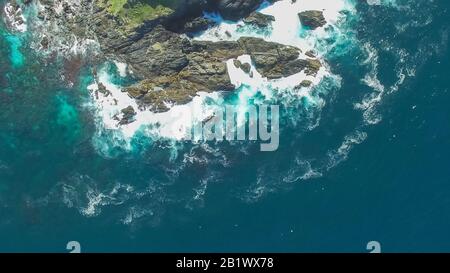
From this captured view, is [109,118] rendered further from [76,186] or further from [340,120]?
[340,120]

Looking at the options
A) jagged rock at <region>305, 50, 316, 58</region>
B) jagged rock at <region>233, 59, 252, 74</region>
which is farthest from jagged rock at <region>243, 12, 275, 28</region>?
jagged rock at <region>305, 50, 316, 58</region>

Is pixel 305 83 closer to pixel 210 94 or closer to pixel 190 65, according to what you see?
A: pixel 210 94

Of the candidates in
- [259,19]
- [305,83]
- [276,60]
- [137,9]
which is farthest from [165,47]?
[305,83]

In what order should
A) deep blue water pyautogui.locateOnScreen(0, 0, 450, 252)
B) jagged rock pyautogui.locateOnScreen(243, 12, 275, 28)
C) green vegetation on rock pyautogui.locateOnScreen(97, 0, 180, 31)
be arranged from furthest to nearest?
jagged rock pyautogui.locateOnScreen(243, 12, 275, 28), deep blue water pyautogui.locateOnScreen(0, 0, 450, 252), green vegetation on rock pyautogui.locateOnScreen(97, 0, 180, 31)

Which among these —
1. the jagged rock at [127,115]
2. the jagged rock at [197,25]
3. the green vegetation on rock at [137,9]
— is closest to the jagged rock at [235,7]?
the jagged rock at [197,25]

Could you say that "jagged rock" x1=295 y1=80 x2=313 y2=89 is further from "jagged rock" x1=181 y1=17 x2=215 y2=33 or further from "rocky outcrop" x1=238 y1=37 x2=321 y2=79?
"jagged rock" x1=181 y1=17 x2=215 y2=33
